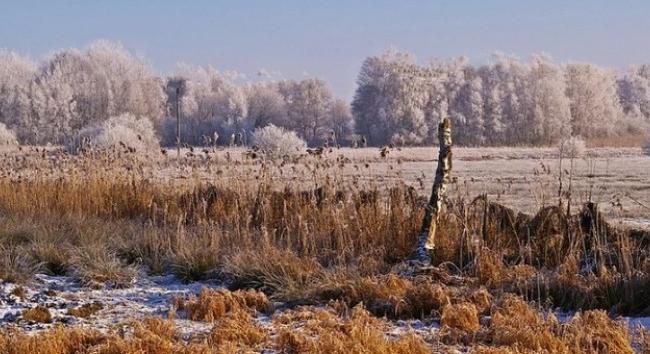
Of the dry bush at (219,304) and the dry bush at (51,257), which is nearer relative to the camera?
the dry bush at (219,304)

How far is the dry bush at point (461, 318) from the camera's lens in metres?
5.96

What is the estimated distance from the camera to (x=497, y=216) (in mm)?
9305

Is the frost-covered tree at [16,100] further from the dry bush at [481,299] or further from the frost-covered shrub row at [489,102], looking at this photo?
the dry bush at [481,299]

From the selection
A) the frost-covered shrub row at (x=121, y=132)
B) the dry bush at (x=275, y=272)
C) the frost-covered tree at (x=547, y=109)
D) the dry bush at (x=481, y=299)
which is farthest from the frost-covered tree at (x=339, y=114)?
the dry bush at (x=481, y=299)

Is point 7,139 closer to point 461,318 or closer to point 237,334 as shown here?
point 237,334

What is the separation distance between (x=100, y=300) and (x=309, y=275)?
1895 millimetres

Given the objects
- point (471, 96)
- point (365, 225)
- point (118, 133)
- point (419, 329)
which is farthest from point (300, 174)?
point (471, 96)

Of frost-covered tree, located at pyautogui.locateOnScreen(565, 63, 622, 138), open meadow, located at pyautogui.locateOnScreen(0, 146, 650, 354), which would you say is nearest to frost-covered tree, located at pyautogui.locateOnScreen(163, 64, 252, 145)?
frost-covered tree, located at pyautogui.locateOnScreen(565, 63, 622, 138)

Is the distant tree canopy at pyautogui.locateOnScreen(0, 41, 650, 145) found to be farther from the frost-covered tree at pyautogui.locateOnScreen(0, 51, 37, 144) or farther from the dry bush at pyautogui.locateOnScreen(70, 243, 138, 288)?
the dry bush at pyautogui.locateOnScreen(70, 243, 138, 288)

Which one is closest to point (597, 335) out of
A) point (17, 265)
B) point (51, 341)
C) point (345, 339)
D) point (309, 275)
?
point (345, 339)

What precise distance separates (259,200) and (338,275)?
144 inches

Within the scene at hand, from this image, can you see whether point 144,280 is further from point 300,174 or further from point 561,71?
point 561,71

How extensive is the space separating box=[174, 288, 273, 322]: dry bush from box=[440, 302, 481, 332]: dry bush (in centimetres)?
154

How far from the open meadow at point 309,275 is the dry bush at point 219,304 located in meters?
0.01
